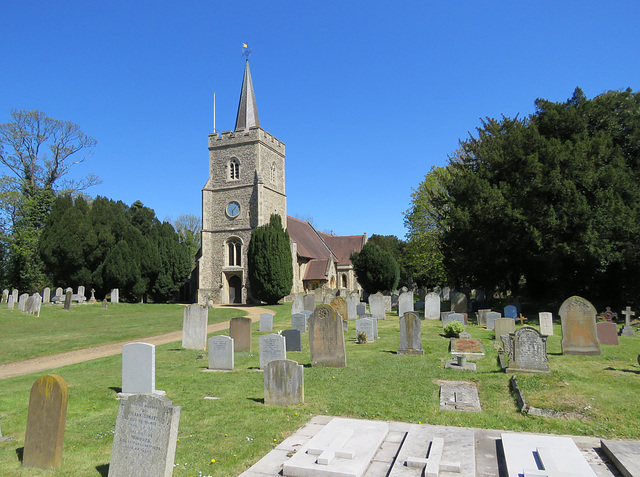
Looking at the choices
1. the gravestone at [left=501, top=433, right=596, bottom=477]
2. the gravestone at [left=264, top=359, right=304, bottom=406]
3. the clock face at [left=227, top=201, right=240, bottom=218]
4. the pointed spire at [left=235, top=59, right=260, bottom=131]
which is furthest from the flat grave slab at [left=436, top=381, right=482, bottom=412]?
the pointed spire at [left=235, top=59, right=260, bottom=131]

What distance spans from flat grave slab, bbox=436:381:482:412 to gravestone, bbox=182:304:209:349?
25.7ft

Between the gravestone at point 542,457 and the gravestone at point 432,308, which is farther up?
the gravestone at point 432,308

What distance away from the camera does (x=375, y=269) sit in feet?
123

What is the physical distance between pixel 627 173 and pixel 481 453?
1930cm

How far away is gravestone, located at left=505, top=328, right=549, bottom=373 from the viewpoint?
29.6 ft

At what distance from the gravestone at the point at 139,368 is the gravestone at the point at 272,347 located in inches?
95.8

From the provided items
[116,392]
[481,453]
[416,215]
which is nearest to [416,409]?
[481,453]

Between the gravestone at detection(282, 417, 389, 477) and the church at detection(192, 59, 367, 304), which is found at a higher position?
the church at detection(192, 59, 367, 304)

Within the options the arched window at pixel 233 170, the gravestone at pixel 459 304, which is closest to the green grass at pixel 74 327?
the gravestone at pixel 459 304

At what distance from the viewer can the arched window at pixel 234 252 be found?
36.9m

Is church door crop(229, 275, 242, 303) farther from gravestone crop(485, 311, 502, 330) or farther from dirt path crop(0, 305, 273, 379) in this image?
gravestone crop(485, 311, 502, 330)

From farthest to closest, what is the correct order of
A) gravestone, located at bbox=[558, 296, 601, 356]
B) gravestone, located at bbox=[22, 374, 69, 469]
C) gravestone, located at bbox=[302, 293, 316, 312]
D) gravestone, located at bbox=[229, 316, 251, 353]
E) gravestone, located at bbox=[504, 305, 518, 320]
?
gravestone, located at bbox=[302, 293, 316, 312]
gravestone, located at bbox=[504, 305, 518, 320]
gravestone, located at bbox=[229, 316, 251, 353]
gravestone, located at bbox=[558, 296, 601, 356]
gravestone, located at bbox=[22, 374, 69, 469]

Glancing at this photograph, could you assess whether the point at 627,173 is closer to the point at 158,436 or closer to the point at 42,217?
the point at 158,436

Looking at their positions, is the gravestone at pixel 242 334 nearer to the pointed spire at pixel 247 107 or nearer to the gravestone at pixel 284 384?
the gravestone at pixel 284 384
